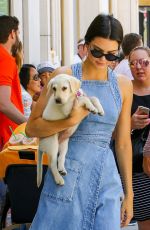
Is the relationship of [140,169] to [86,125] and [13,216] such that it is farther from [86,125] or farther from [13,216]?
[86,125]

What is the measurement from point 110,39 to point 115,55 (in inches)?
3.6

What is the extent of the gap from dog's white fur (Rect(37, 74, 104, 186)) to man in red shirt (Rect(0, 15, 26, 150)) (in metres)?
1.98

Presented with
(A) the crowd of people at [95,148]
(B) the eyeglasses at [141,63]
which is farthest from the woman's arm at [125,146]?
(B) the eyeglasses at [141,63]

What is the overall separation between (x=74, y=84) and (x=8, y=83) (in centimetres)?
232

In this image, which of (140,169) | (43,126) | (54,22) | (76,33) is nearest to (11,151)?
(140,169)

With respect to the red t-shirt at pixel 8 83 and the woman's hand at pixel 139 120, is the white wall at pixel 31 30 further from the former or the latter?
the woman's hand at pixel 139 120

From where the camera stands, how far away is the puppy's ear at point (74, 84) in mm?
3625

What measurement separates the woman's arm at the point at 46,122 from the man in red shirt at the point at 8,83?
1.90m

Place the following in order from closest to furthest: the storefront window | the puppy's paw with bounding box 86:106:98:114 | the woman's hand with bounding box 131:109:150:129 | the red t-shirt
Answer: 1. the puppy's paw with bounding box 86:106:98:114
2. the woman's hand with bounding box 131:109:150:129
3. the red t-shirt
4. the storefront window

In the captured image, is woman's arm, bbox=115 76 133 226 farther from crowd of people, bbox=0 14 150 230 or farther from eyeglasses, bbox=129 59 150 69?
eyeglasses, bbox=129 59 150 69

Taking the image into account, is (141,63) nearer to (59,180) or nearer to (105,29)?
(105,29)

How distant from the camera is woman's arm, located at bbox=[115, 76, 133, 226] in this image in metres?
3.96

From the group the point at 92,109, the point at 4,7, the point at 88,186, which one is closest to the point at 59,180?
the point at 88,186

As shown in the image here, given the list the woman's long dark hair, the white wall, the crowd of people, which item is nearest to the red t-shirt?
the crowd of people
